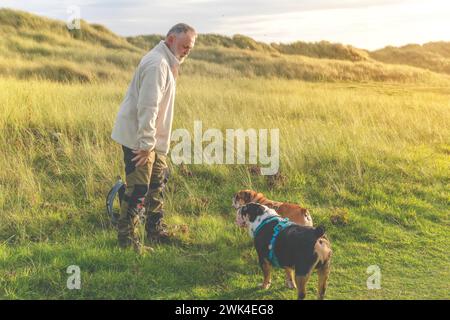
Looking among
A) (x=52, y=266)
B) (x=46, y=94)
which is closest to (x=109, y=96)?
(x=46, y=94)

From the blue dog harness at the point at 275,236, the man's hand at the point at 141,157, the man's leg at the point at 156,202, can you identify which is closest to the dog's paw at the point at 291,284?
the blue dog harness at the point at 275,236

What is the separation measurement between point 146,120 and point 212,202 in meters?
2.82

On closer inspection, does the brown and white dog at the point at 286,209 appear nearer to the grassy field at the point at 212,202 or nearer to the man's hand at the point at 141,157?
the grassy field at the point at 212,202

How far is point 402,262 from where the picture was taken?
6.12m

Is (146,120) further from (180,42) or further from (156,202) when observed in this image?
(156,202)

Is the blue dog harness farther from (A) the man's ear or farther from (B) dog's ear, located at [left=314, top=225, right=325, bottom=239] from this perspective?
(A) the man's ear

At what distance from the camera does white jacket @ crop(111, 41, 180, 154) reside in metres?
5.13

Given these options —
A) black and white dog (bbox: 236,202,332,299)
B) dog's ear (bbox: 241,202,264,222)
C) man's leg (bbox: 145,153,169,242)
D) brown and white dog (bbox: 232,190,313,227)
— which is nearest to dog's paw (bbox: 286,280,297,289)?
black and white dog (bbox: 236,202,332,299)

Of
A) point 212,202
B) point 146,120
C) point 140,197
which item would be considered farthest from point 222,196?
point 146,120

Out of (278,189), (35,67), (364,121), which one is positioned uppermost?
(35,67)

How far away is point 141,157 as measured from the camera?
529 cm

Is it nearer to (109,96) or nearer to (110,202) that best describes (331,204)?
(110,202)

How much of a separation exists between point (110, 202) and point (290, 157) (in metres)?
4.14

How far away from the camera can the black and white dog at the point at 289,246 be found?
4.43 meters
